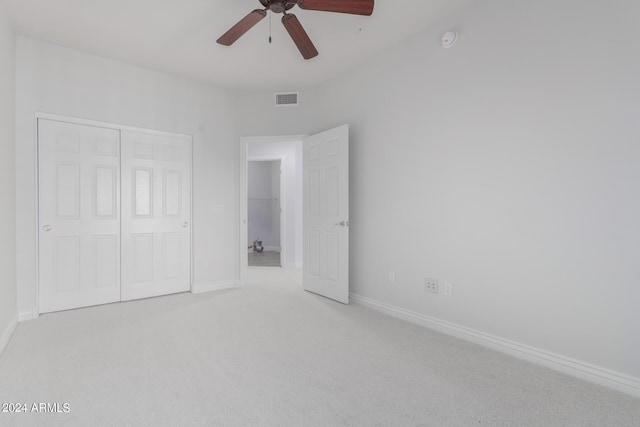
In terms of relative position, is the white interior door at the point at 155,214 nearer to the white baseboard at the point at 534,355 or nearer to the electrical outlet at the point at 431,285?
the white baseboard at the point at 534,355

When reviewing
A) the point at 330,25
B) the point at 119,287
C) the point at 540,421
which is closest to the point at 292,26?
the point at 330,25

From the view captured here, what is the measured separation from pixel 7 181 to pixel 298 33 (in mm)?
2699

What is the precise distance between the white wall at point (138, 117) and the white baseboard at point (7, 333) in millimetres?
238

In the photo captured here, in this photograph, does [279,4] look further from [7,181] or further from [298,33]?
[7,181]

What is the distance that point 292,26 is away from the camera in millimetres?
2369

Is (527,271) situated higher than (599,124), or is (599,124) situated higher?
(599,124)

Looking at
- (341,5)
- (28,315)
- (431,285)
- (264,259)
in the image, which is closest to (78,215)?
(28,315)

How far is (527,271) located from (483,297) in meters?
0.40

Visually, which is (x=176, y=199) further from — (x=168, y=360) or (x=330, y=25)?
(x=330, y=25)

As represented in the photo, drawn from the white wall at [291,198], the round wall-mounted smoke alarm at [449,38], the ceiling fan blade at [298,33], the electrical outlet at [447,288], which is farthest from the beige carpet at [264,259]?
the round wall-mounted smoke alarm at [449,38]

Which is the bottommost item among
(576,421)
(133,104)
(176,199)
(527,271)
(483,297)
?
(576,421)

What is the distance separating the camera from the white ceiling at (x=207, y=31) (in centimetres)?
262

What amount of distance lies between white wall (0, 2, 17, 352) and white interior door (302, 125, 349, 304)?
2.85m

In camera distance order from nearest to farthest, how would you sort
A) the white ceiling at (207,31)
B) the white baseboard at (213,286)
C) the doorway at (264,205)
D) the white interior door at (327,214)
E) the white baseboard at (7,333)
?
the white baseboard at (7,333) → the white ceiling at (207,31) → the white interior door at (327,214) → the white baseboard at (213,286) → the doorway at (264,205)
